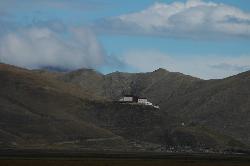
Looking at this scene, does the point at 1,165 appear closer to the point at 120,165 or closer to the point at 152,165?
the point at 120,165

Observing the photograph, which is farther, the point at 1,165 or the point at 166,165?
the point at 166,165

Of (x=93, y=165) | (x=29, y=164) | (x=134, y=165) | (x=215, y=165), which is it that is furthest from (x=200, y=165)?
(x=29, y=164)

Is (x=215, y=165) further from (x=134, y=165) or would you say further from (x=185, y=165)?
(x=134, y=165)

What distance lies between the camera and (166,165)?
15112 cm

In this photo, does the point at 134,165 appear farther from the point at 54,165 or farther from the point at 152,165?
the point at 54,165

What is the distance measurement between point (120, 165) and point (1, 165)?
2633cm

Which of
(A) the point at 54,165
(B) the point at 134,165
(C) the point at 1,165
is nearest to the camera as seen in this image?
(C) the point at 1,165

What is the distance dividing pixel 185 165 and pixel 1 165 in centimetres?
4282

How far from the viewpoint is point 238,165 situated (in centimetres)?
15812

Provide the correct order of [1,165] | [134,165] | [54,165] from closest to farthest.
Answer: [1,165]
[54,165]
[134,165]

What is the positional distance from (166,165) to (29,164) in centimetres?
2909

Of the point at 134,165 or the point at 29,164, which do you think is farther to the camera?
the point at 134,165

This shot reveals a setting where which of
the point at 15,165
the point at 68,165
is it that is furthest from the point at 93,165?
the point at 15,165

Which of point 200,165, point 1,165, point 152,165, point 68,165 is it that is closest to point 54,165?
point 68,165
